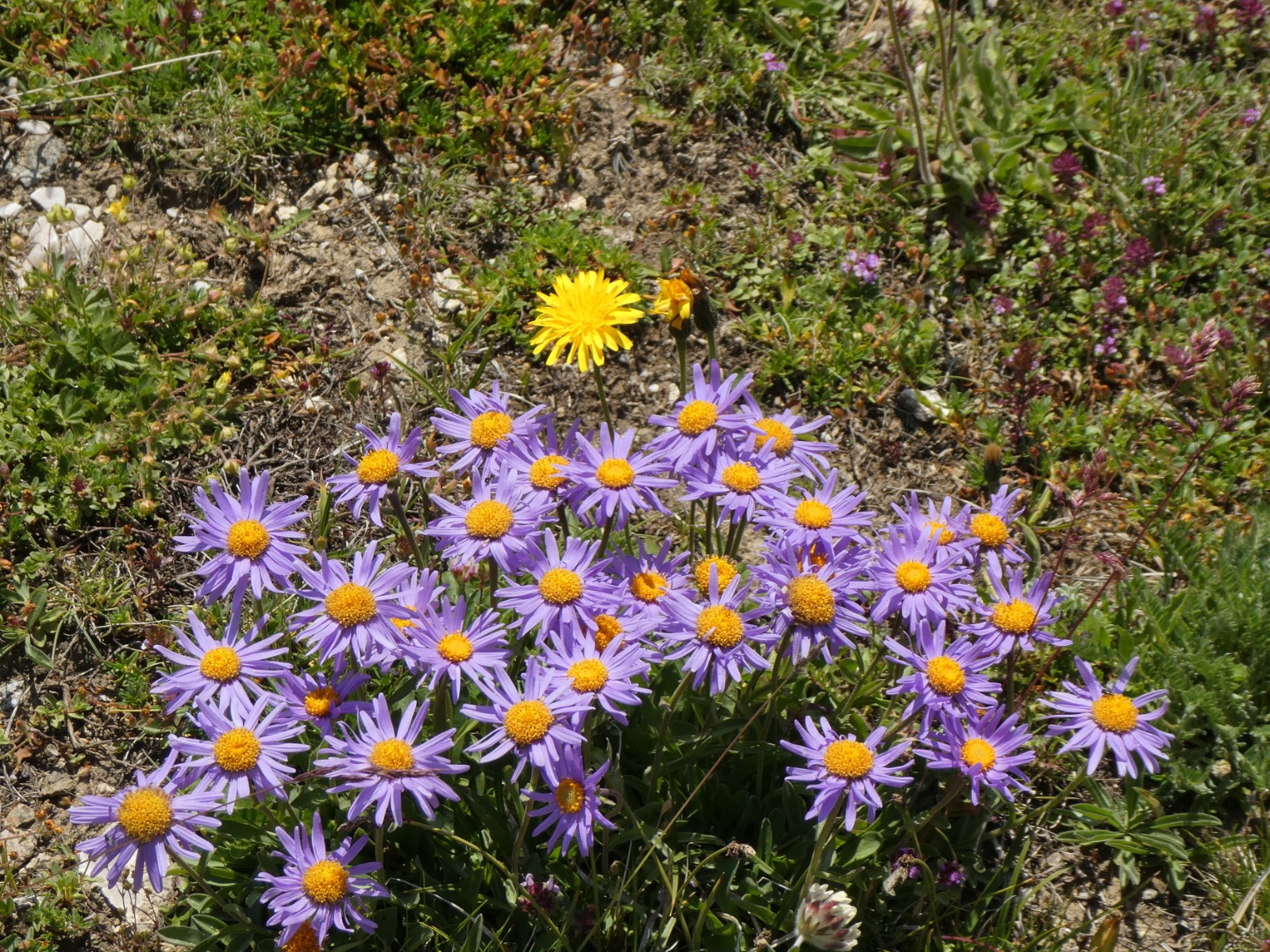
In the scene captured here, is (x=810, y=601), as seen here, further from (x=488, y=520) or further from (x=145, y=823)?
(x=145, y=823)

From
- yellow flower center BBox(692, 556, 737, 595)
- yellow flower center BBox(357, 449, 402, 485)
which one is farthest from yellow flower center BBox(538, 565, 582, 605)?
yellow flower center BBox(357, 449, 402, 485)

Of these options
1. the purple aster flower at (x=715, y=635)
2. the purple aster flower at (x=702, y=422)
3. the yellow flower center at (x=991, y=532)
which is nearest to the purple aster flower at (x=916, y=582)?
the yellow flower center at (x=991, y=532)

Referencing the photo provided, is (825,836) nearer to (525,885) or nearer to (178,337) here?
(525,885)

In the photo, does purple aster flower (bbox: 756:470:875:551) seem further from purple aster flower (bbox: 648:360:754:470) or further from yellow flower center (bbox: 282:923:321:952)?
yellow flower center (bbox: 282:923:321:952)

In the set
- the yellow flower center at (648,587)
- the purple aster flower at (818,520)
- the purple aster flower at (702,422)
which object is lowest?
the yellow flower center at (648,587)

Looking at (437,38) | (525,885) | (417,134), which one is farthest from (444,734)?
(437,38)

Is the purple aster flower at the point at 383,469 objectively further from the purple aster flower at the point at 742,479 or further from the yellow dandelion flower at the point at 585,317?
the purple aster flower at the point at 742,479
